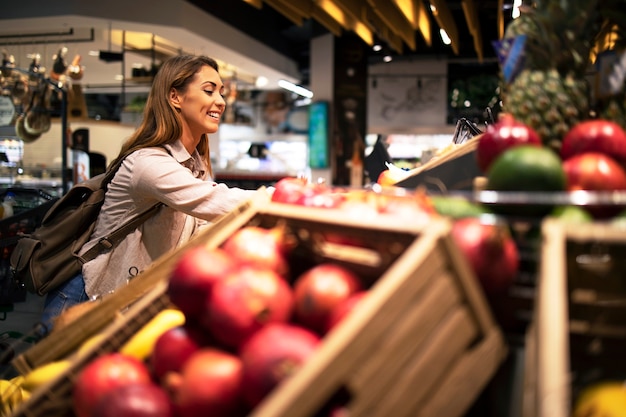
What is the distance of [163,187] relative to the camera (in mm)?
2350

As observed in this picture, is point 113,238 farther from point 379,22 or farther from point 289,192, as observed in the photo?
point 379,22

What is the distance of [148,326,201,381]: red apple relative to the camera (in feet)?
3.72

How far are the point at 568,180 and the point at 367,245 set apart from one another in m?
0.41

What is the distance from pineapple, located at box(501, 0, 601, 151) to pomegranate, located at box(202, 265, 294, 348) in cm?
71

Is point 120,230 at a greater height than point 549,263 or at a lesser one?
lesser

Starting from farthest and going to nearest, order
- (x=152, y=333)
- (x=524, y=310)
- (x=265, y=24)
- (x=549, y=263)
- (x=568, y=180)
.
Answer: (x=265, y=24) < (x=152, y=333) < (x=568, y=180) < (x=524, y=310) < (x=549, y=263)

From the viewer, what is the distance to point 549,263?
94 cm

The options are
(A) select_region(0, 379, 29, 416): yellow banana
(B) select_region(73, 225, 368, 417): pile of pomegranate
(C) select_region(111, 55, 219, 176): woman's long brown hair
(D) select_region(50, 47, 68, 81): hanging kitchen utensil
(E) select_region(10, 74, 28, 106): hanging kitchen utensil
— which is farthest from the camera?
(D) select_region(50, 47, 68, 81): hanging kitchen utensil

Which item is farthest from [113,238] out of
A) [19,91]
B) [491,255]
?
[19,91]

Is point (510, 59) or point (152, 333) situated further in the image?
point (510, 59)

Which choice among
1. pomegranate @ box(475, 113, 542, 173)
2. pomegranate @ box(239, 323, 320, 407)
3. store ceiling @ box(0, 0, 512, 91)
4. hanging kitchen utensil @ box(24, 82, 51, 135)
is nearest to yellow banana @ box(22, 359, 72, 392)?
pomegranate @ box(239, 323, 320, 407)

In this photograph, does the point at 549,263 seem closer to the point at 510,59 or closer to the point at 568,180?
the point at 568,180

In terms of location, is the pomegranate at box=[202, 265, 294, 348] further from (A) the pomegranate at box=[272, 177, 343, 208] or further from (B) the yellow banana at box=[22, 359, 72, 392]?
(B) the yellow banana at box=[22, 359, 72, 392]

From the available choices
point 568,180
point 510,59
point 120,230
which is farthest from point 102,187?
point 568,180
